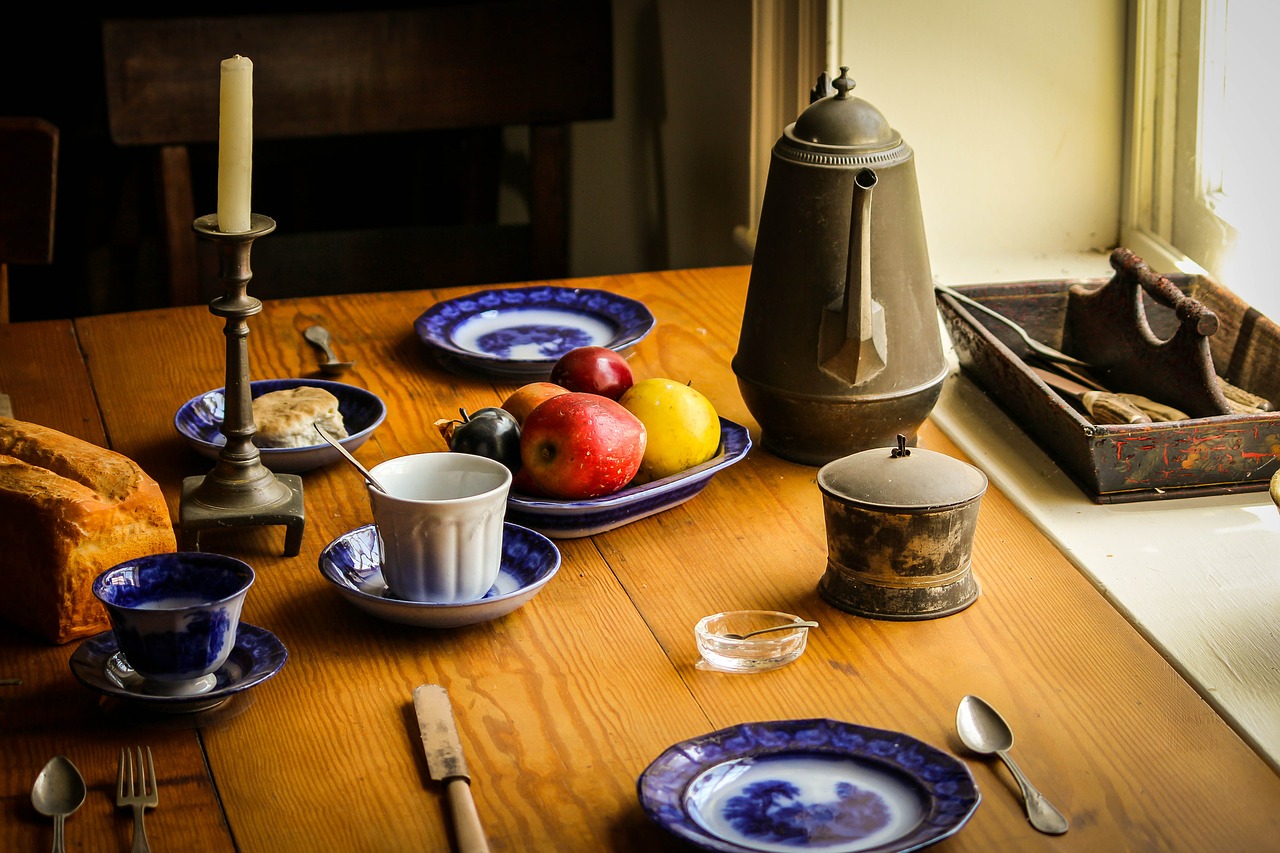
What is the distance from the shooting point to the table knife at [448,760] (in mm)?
705

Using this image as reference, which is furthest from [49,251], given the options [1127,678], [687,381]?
[1127,678]

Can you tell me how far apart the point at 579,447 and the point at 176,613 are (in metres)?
0.33

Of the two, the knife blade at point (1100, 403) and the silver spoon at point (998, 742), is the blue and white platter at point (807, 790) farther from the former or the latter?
the knife blade at point (1100, 403)

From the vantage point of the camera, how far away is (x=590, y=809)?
0.74 meters

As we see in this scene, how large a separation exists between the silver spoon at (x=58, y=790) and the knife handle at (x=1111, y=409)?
846 mm

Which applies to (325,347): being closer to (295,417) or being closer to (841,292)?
(295,417)

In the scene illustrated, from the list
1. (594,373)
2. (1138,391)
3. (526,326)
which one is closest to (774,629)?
(594,373)

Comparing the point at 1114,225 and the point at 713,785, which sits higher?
the point at 1114,225

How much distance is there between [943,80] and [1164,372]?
2.07 feet

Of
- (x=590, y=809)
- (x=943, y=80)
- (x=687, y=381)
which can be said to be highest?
(x=943, y=80)

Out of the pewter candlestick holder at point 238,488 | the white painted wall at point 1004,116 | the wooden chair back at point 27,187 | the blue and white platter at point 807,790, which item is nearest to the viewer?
the blue and white platter at point 807,790

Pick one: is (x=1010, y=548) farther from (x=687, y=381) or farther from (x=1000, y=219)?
(x=1000, y=219)

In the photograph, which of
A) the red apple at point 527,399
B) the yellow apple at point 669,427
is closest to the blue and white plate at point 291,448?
the red apple at point 527,399

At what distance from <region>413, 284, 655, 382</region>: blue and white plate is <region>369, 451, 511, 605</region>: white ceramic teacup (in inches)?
15.5
